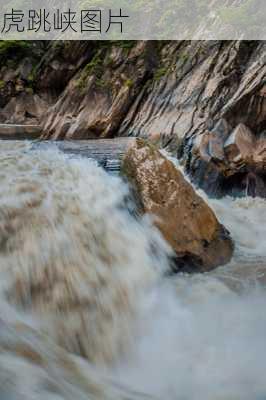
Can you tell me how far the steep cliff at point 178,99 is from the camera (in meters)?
7.61

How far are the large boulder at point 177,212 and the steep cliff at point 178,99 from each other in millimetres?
2378

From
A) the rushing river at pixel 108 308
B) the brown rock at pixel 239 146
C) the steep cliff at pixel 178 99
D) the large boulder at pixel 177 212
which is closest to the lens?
the rushing river at pixel 108 308

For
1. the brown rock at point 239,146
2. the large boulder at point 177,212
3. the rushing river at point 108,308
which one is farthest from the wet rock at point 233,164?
the rushing river at point 108,308

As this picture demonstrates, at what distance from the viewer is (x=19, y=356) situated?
2018 mm

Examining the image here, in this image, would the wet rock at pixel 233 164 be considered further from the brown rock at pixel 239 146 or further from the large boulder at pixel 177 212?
the large boulder at pixel 177 212

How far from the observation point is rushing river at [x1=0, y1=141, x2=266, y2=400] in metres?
2.33

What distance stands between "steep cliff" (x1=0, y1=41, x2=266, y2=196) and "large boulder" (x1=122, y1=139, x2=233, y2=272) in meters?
2.38

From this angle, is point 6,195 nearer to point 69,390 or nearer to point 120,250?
point 120,250

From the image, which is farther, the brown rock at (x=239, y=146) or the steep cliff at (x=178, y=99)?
the steep cliff at (x=178, y=99)

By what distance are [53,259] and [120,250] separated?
817 mm

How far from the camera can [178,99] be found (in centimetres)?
1025

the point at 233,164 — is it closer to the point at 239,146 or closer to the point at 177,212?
the point at 239,146

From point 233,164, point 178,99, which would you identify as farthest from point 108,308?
point 178,99

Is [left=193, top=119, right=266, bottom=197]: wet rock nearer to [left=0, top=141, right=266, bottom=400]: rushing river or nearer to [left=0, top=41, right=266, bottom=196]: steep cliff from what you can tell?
[left=0, top=41, right=266, bottom=196]: steep cliff
